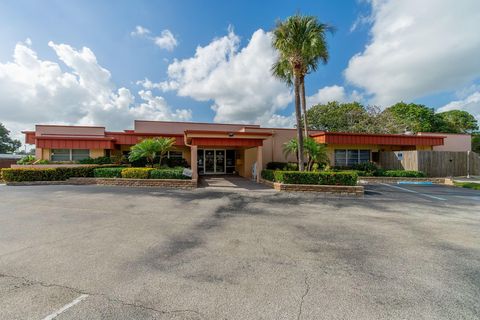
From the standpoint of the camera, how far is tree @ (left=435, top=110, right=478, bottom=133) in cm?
3678

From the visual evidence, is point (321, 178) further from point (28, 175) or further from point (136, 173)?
point (28, 175)

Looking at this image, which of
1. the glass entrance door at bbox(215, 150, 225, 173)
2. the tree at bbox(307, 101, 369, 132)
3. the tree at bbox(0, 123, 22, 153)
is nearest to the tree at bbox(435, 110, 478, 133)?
the tree at bbox(307, 101, 369, 132)

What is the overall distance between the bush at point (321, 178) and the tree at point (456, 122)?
122 ft

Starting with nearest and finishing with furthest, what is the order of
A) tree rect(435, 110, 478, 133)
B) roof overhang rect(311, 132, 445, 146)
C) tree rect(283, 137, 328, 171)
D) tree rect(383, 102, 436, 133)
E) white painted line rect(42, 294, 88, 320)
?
1. white painted line rect(42, 294, 88, 320)
2. tree rect(283, 137, 328, 171)
3. roof overhang rect(311, 132, 445, 146)
4. tree rect(383, 102, 436, 133)
5. tree rect(435, 110, 478, 133)

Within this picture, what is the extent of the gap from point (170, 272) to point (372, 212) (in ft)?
24.1

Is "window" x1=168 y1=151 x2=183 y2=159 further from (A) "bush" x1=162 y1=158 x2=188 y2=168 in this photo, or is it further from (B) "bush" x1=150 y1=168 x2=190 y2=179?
(B) "bush" x1=150 y1=168 x2=190 y2=179

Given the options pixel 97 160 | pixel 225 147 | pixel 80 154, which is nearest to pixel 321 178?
pixel 225 147

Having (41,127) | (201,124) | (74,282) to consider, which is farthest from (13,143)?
(74,282)

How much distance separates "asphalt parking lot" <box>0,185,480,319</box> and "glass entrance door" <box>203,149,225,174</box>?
40.9 feet

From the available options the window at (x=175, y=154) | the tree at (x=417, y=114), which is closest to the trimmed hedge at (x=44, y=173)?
the window at (x=175, y=154)

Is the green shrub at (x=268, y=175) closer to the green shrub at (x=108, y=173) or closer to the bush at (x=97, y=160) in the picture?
the green shrub at (x=108, y=173)

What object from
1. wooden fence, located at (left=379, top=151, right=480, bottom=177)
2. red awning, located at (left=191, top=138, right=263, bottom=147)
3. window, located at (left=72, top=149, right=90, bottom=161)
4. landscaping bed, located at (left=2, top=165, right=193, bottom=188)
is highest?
red awning, located at (left=191, top=138, right=263, bottom=147)

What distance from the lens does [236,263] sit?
405 cm

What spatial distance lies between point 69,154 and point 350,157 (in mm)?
Result: 24170
